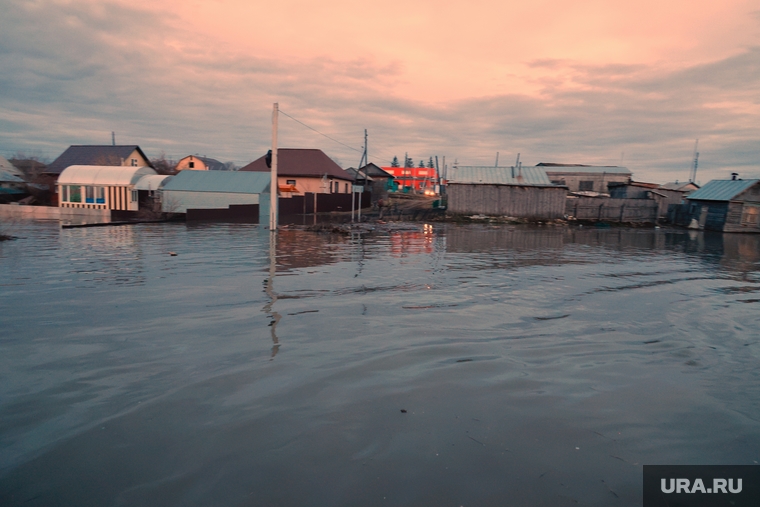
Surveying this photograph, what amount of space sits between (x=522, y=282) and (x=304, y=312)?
5862 mm

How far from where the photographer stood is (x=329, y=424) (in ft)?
15.5

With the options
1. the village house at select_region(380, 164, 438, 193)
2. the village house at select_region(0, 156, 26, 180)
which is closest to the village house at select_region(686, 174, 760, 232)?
the village house at select_region(0, 156, 26, 180)

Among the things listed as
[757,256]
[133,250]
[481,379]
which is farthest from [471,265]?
[757,256]

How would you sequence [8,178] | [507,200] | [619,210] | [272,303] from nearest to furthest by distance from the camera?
1. [272,303]
2. [619,210]
3. [507,200]
4. [8,178]

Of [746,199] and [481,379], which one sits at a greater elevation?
[746,199]

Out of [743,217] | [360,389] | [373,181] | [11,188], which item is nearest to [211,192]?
[11,188]

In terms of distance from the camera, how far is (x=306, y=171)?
51531mm

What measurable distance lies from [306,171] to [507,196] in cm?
2124

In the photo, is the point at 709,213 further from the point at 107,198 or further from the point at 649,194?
the point at 107,198

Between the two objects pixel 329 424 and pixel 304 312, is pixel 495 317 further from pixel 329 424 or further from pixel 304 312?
pixel 329 424

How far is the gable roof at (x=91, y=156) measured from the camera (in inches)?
2044

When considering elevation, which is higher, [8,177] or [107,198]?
[8,177]

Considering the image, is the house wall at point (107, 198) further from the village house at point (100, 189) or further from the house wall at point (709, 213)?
the house wall at point (709, 213)

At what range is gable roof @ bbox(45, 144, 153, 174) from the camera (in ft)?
→ 170
